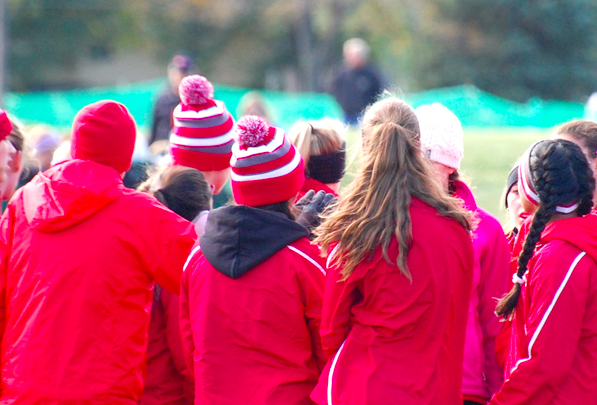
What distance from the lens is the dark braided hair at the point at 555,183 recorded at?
2.78m

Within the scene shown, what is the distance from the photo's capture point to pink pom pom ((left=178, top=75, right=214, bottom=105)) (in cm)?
422

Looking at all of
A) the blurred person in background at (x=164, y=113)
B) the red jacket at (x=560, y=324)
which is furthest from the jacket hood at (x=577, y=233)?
the blurred person in background at (x=164, y=113)

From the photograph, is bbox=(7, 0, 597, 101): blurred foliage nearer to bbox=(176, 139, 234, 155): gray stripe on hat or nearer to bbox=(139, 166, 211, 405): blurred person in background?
bbox=(176, 139, 234, 155): gray stripe on hat

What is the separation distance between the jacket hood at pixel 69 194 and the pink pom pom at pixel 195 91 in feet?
4.22

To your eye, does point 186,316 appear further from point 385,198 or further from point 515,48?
point 515,48

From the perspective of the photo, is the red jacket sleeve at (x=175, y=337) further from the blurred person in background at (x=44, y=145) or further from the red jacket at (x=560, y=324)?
the blurred person in background at (x=44, y=145)

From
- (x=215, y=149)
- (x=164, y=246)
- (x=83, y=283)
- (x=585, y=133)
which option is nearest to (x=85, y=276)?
(x=83, y=283)

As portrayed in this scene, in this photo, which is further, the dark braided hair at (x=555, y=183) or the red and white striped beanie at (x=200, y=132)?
the red and white striped beanie at (x=200, y=132)

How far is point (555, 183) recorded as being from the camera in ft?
9.12

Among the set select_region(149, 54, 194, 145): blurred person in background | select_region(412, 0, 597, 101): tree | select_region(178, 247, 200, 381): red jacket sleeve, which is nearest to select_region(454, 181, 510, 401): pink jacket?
select_region(178, 247, 200, 381): red jacket sleeve

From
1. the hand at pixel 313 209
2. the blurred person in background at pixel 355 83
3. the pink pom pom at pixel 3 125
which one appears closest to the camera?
the hand at pixel 313 209

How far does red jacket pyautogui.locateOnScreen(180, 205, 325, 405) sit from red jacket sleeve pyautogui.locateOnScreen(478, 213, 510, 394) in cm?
81

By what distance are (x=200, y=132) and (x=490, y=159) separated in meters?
9.56

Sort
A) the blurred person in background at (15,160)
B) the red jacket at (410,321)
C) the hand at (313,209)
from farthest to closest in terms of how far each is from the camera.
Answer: the blurred person in background at (15,160)
the hand at (313,209)
the red jacket at (410,321)
